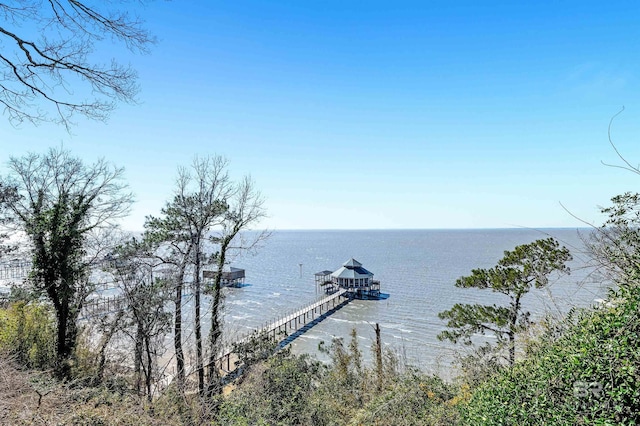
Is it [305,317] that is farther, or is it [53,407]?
[305,317]

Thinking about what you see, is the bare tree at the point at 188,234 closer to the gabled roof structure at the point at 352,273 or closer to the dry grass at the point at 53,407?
the dry grass at the point at 53,407

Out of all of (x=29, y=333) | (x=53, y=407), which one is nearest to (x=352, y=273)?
(x=29, y=333)

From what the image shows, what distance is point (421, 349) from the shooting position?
16594 mm

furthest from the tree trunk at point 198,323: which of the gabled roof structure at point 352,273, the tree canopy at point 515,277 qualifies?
the gabled roof structure at point 352,273

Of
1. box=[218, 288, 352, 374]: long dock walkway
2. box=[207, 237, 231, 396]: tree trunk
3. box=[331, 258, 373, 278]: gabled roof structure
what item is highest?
box=[207, 237, 231, 396]: tree trunk

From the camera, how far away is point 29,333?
8461 mm

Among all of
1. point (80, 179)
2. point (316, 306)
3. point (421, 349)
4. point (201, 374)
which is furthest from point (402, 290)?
point (80, 179)

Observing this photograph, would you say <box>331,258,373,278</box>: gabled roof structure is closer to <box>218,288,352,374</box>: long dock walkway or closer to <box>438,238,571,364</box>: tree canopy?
<box>218,288,352,374</box>: long dock walkway

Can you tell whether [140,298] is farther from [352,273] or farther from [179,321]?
[352,273]

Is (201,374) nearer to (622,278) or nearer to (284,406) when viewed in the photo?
(284,406)

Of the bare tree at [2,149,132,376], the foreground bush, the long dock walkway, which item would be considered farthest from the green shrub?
the foreground bush

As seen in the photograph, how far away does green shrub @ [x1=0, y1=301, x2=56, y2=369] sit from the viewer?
7.87 meters

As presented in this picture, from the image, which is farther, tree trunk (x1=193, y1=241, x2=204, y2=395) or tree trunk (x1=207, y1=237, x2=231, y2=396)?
tree trunk (x1=207, y1=237, x2=231, y2=396)

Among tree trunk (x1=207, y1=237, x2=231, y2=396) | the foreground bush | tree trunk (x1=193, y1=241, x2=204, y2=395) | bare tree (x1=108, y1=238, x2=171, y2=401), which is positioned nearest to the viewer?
the foreground bush
